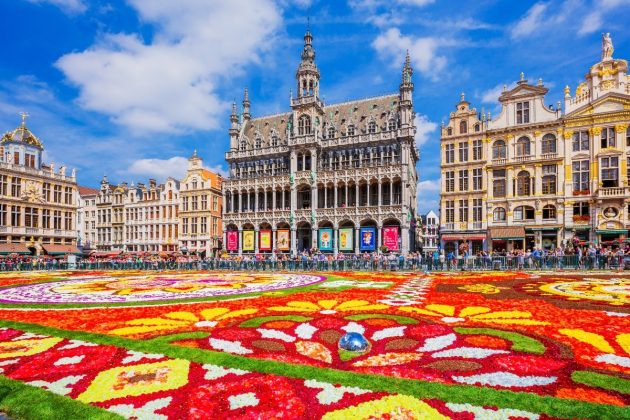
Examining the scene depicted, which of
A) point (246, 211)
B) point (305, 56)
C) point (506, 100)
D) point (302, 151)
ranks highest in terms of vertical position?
point (305, 56)

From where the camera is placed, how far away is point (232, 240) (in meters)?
50.0

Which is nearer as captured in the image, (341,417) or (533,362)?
(341,417)

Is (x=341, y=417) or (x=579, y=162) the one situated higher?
(x=579, y=162)

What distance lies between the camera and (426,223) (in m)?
112

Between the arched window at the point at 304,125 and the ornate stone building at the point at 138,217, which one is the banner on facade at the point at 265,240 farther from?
the ornate stone building at the point at 138,217

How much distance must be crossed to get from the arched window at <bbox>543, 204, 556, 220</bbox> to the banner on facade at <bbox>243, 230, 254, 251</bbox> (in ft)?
108

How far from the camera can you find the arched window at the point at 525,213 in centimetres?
3694

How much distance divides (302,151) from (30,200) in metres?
36.1

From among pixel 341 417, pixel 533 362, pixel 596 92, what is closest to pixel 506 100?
pixel 596 92

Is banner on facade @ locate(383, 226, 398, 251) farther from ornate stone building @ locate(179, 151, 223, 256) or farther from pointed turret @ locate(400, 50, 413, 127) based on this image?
ornate stone building @ locate(179, 151, 223, 256)

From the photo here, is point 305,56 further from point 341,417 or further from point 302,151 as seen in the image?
point 341,417

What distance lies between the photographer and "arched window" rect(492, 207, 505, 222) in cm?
3800

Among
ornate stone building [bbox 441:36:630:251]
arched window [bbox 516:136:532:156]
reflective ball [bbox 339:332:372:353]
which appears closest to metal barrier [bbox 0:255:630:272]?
ornate stone building [bbox 441:36:630:251]

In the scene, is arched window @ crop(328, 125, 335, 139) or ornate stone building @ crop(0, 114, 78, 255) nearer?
ornate stone building @ crop(0, 114, 78, 255)
